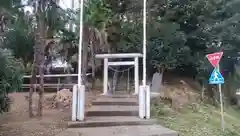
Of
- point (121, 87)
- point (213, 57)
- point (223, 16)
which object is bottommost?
point (121, 87)

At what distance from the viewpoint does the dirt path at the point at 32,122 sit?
274 inches

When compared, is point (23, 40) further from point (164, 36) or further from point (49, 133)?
point (49, 133)

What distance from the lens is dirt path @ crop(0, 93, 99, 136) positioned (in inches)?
274

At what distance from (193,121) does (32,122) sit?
494 cm

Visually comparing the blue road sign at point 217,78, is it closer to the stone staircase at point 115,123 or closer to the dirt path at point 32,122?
the stone staircase at point 115,123

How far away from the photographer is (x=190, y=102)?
12.0 metres

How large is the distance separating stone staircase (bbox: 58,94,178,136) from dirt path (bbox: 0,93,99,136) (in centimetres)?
41

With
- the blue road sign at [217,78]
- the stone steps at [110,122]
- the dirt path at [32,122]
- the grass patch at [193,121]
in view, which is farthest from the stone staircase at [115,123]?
the blue road sign at [217,78]

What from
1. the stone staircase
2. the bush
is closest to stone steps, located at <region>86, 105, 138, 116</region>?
the stone staircase

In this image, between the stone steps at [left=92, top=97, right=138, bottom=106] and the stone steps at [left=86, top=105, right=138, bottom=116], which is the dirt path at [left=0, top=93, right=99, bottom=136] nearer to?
the stone steps at [left=86, top=105, right=138, bottom=116]

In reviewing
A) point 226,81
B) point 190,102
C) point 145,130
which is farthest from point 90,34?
point 226,81

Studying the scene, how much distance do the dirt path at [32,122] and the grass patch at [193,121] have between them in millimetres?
2995

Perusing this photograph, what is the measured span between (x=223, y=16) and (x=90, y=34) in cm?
655

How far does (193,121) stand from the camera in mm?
9445
